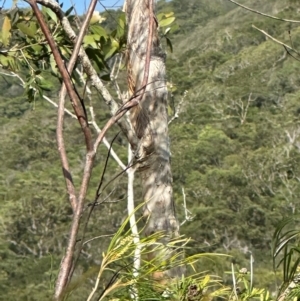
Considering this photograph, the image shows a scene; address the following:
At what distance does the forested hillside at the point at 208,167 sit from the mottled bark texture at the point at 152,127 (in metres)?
7.02

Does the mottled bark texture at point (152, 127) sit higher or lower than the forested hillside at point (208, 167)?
higher

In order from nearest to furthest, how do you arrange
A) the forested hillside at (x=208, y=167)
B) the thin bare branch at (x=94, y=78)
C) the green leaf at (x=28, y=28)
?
the thin bare branch at (x=94, y=78) < the green leaf at (x=28, y=28) < the forested hillside at (x=208, y=167)

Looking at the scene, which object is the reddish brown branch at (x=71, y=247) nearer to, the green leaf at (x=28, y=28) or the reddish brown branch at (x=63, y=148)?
the reddish brown branch at (x=63, y=148)

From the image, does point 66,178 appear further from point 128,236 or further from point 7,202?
point 7,202

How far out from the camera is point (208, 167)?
48.4ft

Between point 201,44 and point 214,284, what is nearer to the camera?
point 214,284

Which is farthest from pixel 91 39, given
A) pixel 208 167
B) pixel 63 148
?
pixel 208 167

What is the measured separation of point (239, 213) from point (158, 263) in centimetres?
1184

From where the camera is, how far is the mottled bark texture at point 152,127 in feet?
3.12

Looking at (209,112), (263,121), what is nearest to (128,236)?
(263,121)

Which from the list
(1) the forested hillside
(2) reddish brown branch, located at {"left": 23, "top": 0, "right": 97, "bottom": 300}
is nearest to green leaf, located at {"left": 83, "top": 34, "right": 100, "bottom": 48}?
(2) reddish brown branch, located at {"left": 23, "top": 0, "right": 97, "bottom": 300}

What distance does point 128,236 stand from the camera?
527mm

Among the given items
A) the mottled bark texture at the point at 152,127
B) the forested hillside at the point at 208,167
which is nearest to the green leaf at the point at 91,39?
the mottled bark texture at the point at 152,127

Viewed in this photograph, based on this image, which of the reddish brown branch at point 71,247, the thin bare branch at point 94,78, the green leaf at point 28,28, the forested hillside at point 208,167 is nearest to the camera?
the reddish brown branch at point 71,247
